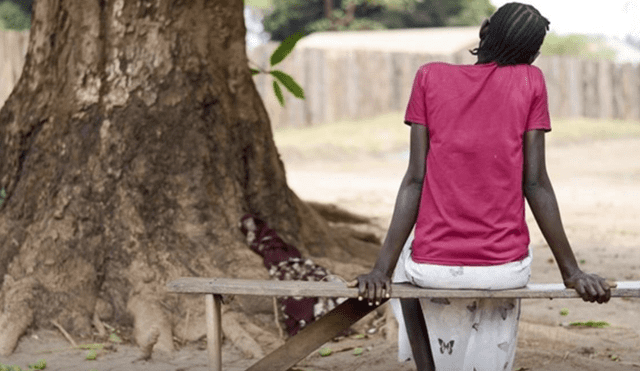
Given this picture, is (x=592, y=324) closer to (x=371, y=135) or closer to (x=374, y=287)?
(x=374, y=287)

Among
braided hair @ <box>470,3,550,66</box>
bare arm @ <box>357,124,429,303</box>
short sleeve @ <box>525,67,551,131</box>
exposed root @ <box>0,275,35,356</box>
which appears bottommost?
exposed root @ <box>0,275,35,356</box>

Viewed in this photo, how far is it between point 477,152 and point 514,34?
1.33 feet

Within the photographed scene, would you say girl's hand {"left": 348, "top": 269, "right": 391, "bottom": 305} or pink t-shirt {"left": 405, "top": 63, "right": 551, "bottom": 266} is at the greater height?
pink t-shirt {"left": 405, "top": 63, "right": 551, "bottom": 266}

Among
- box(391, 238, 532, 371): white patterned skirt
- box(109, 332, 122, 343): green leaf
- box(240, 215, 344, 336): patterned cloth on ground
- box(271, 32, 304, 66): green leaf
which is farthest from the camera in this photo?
box(271, 32, 304, 66): green leaf

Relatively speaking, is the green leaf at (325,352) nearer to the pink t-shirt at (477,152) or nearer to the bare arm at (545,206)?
the pink t-shirt at (477,152)

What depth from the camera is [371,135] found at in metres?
19.4

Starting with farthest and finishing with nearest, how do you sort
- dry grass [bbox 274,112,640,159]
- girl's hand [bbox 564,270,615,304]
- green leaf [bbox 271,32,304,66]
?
1. dry grass [bbox 274,112,640,159]
2. green leaf [bbox 271,32,304,66]
3. girl's hand [bbox 564,270,615,304]

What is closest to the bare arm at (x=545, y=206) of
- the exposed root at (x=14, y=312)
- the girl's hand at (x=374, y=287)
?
the girl's hand at (x=374, y=287)

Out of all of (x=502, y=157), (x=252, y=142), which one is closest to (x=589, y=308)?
(x=252, y=142)

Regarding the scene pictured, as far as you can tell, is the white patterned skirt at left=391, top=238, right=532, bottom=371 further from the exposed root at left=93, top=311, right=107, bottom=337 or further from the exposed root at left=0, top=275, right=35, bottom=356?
the exposed root at left=0, top=275, right=35, bottom=356

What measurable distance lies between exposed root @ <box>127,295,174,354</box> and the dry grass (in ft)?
42.8

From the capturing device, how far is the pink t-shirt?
3047 mm

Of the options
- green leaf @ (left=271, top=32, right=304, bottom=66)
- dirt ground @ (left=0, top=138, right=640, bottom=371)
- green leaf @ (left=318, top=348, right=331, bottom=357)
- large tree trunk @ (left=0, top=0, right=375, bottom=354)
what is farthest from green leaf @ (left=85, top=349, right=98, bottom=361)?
green leaf @ (left=271, top=32, right=304, bottom=66)

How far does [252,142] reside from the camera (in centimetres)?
558
